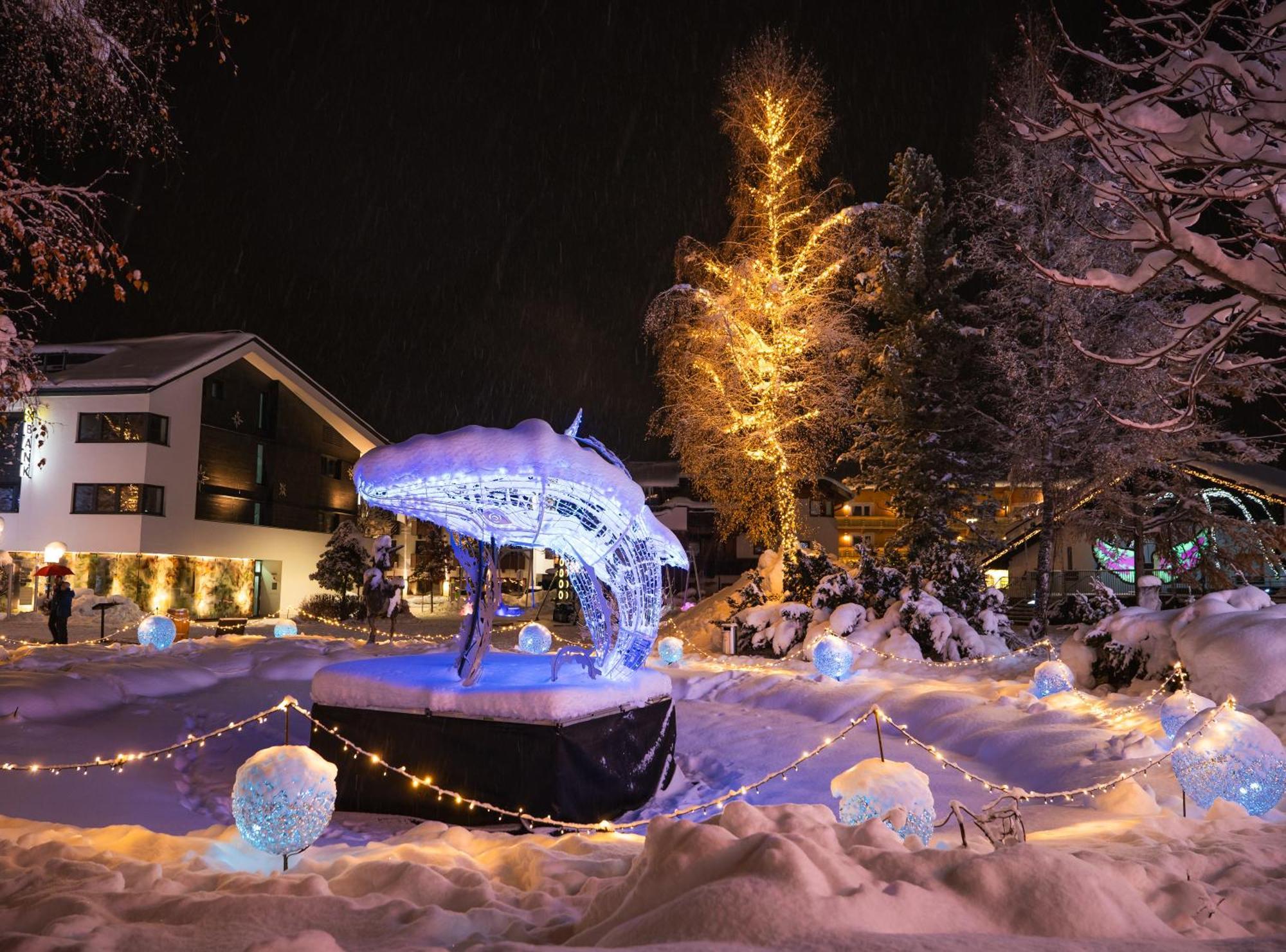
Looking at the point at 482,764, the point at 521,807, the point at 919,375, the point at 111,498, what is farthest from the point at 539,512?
the point at 111,498

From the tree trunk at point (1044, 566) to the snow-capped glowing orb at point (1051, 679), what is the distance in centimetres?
704

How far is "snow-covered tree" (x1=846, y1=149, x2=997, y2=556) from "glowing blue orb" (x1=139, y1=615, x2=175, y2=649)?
17.6m

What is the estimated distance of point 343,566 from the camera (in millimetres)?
31297

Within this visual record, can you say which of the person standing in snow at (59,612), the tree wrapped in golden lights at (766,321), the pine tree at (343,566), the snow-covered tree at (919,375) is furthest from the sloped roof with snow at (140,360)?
the snow-covered tree at (919,375)

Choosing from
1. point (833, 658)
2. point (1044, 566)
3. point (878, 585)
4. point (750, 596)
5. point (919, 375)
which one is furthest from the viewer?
point (919, 375)

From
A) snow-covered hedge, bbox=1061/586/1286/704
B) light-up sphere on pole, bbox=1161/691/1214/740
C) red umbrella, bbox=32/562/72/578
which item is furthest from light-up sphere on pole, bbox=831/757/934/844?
red umbrella, bbox=32/562/72/578

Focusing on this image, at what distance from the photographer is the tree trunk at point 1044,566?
19.4 meters

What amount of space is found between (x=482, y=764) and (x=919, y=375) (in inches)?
802

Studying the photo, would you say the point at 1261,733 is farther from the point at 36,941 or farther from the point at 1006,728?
the point at 36,941

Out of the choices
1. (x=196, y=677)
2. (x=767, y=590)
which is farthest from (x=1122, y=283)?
(x=767, y=590)

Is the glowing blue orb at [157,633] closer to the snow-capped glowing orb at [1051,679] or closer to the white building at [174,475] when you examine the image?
the white building at [174,475]

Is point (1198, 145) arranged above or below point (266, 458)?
below

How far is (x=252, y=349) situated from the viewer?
32250 mm

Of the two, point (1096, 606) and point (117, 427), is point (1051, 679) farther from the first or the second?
point (117, 427)
